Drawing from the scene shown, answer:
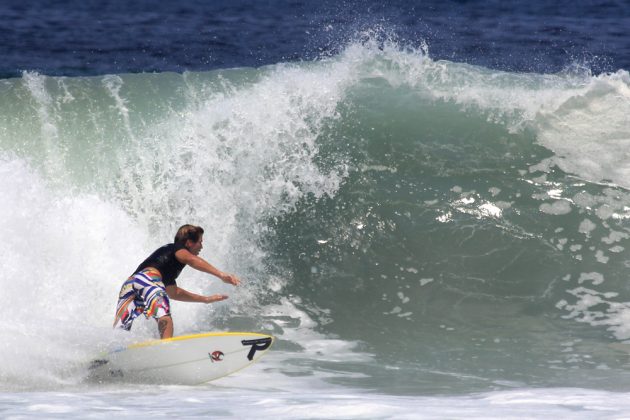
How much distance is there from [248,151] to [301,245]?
1.43 m

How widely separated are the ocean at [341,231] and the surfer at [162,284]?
0.24 m


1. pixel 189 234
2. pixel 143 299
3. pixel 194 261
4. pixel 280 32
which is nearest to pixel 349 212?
pixel 189 234

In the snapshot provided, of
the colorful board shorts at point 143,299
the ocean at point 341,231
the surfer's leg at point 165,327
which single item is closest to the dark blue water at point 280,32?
the ocean at point 341,231

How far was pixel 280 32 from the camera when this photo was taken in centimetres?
2361

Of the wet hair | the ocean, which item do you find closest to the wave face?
the ocean

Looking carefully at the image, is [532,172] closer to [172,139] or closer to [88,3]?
[172,139]

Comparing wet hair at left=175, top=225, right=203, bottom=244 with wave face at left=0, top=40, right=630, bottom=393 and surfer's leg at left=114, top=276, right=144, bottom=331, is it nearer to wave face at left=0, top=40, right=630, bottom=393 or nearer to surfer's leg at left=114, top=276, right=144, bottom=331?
surfer's leg at left=114, top=276, right=144, bottom=331

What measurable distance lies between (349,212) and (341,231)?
0.32 metres

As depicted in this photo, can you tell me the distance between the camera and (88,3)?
27.6m

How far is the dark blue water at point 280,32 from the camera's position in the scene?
20.6 metres

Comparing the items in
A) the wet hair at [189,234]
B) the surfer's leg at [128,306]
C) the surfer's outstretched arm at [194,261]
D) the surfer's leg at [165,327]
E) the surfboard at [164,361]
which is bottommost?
the surfboard at [164,361]

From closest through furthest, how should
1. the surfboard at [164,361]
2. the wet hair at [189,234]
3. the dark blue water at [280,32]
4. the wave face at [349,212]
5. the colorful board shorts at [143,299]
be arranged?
the surfboard at [164,361]
the colorful board shorts at [143,299]
the wet hair at [189,234]
the wave face at [349,212]
the dark blue water at [280,32]

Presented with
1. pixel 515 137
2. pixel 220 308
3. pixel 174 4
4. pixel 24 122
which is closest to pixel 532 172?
pixel 515 137

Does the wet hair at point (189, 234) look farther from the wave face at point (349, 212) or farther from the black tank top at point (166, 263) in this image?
the wave face at point (349, 212)
